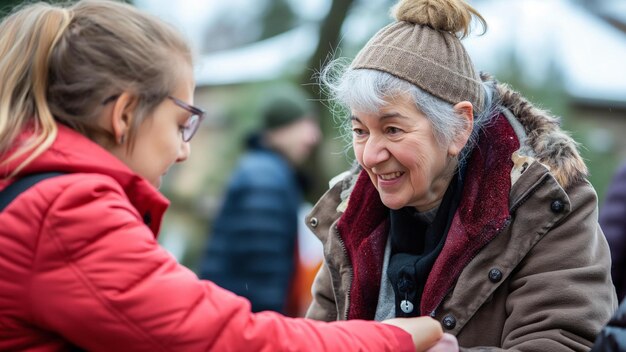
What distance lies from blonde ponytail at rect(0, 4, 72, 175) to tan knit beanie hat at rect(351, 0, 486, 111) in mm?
989

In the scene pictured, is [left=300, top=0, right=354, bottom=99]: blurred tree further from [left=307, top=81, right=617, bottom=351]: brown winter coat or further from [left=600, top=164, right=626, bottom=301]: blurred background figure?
[left=307, top=81, right=617, bottom=351]: brown winter coat

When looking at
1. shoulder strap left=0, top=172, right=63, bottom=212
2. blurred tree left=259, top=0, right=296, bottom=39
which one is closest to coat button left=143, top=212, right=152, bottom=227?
shoulder strap left=0, top=172, right=63, bottom=212

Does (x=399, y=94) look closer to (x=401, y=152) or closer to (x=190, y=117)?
(x=401, y=152)

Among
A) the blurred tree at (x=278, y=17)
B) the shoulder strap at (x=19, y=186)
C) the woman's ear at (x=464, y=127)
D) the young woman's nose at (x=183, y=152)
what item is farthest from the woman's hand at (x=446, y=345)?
the blurred tree at (x=278, y=17)

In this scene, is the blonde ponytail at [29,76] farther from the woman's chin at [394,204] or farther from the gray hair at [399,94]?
the woman's chin at [394,204]

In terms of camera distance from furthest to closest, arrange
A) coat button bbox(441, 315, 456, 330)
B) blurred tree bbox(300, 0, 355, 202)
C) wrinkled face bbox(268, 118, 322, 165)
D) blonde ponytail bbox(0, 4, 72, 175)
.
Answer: blurred tree bbox(300, 0, 355, 202)
wrinkled face bbox(268, 118, 322, 165)
coat button bbox(441, 315, 456, 330)
blonde ponytail bbox(0, 4, 72, 175)

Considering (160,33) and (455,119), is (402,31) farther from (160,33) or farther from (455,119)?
(160,33)

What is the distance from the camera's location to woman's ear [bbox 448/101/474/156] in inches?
108

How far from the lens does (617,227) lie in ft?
13.5

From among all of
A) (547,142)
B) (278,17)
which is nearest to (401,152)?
(547,142)

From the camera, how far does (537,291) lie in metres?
2.55

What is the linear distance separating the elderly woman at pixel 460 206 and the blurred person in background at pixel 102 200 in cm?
39

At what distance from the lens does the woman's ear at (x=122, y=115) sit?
2.16 meters

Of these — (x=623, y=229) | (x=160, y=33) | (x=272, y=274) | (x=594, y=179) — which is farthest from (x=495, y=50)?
(x=160, y=33)
